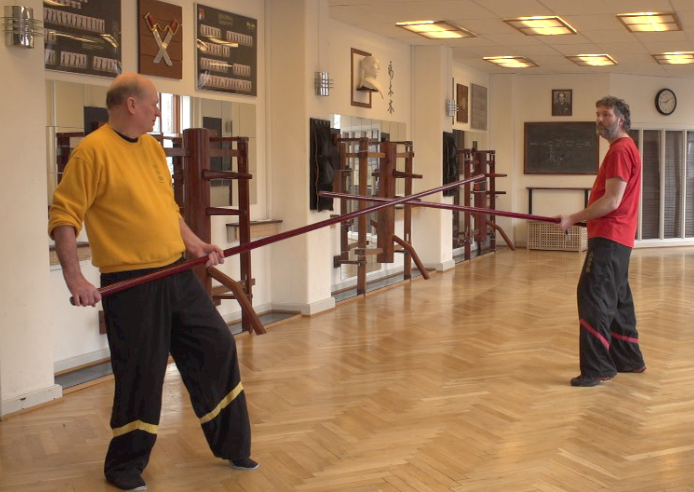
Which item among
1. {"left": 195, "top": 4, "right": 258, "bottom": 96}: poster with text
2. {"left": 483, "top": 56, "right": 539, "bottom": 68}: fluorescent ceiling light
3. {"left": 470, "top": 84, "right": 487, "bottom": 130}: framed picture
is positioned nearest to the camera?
{"left": 195, "top": 4, "right": 258, "bottom": 96}: poster with text

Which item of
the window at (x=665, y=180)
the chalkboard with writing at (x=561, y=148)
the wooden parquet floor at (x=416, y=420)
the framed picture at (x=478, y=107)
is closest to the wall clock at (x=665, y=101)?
the window at (x=665, y=180)

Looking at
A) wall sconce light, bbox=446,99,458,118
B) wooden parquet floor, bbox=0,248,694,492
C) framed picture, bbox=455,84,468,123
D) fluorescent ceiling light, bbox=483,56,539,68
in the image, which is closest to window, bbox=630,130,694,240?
fluorescent ceiling light, bbox=483,56,539,68

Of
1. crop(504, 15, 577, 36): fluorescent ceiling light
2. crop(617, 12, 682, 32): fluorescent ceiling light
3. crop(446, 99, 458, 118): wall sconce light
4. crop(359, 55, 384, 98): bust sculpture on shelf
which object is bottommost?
crop(446, 99, 458, 118): wall sconce light

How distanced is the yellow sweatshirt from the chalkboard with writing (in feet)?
36.1

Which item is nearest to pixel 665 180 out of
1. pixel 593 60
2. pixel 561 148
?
pixel 561 148

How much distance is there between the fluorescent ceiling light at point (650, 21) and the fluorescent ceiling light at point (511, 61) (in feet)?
8.26

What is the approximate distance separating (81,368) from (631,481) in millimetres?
3345

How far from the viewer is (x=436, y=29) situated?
362 inches

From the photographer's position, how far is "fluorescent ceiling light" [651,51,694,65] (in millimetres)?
11117

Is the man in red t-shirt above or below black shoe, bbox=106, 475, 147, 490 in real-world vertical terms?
above

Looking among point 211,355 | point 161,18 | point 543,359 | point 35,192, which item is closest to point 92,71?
point 161,18

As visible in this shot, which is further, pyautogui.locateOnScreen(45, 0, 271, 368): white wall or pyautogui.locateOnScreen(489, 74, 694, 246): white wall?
pyautogui.locateOnScreen(489, 74, 694, 246): white wall

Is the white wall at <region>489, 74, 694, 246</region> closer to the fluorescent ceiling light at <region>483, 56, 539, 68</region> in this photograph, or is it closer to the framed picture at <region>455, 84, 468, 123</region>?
the fluorescent ceiling light at <region>483, 56, 539, 68</region>

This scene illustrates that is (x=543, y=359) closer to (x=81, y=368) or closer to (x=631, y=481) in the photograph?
(x=631, y=481)
